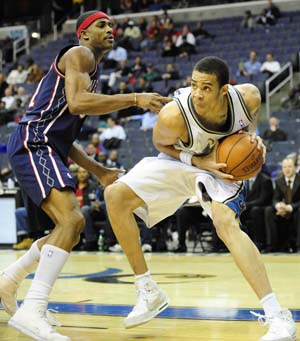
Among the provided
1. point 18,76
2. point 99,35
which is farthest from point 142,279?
point 18,76

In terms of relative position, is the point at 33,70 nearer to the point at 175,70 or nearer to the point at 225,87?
the point at 175,70

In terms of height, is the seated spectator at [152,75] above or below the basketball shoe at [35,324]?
below

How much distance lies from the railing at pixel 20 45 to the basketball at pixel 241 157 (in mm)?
17862

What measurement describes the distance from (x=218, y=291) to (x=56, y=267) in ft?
7.40

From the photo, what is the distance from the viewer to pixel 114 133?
15.2 meters

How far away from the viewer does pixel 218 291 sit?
6.20 metres

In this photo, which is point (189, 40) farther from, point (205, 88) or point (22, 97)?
point (205, 88)

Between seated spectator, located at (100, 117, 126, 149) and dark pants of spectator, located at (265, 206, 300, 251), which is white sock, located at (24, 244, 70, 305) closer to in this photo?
dark pants of spectator, located at (265, 206, 300, 251)

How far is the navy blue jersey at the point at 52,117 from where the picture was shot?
4.48 meters

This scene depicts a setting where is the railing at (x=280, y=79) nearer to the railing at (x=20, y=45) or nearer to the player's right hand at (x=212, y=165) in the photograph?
the railing at (x=20, y=45)

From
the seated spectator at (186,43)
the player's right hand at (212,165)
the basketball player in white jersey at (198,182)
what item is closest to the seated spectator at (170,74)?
the seated spectator at (186,43)

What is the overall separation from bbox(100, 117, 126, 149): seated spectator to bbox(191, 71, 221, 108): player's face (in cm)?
1060

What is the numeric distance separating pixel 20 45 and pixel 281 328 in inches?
797

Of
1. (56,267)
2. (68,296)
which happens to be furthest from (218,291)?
(56,267)
